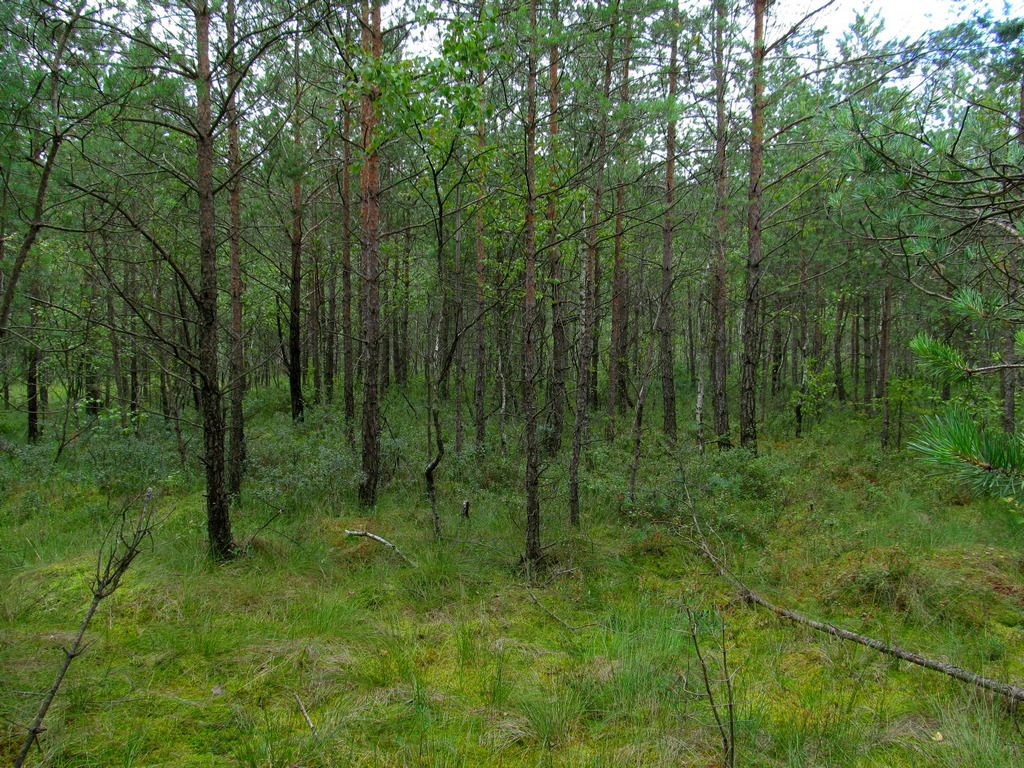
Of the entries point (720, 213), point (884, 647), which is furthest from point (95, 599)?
point (720, 213)

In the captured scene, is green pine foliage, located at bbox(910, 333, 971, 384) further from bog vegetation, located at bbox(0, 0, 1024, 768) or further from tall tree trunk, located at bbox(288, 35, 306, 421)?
tall tree trunk, located at bbox(288, 35, 306, 421)

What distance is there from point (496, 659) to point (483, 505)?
4.18 metres

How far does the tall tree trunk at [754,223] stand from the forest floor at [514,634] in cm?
236

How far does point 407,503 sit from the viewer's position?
7918 mm

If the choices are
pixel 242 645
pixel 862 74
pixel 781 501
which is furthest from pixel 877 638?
pixel 862 74

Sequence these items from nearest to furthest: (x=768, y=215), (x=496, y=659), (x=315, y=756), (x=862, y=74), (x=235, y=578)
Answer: (x=315, y=756) < (x=496, y=659) < (x=235, y=578) < (x=862, y=74) < (x=768, y=215)

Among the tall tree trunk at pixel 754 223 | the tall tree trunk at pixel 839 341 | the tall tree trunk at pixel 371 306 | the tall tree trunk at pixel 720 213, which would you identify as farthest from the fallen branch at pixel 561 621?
the tall tree trunk at pixel 839 341

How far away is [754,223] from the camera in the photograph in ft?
31.4

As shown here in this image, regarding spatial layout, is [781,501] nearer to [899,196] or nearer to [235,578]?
[899,196]

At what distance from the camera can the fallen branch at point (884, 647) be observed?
3037 mm

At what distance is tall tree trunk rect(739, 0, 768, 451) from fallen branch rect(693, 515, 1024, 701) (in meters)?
5.67

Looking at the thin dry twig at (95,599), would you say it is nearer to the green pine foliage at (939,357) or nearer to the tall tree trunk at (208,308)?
the tall tree trunk at (208,308)

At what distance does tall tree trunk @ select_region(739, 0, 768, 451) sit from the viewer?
355 inches

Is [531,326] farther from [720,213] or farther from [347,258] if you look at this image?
[347,258]
